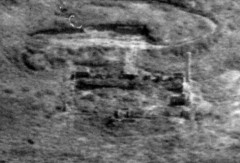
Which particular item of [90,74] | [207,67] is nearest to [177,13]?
[207,67]

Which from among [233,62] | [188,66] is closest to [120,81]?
[188,66]

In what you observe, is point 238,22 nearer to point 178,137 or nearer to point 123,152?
point 178,137

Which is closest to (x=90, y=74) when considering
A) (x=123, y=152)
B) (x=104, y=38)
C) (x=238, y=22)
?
(x=104, y=38)

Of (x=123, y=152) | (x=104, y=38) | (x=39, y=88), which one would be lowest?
(x=123, y=152)

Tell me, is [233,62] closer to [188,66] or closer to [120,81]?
[188,66]

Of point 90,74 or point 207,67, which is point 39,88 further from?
point 207,67

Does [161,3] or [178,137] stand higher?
[161,3]
